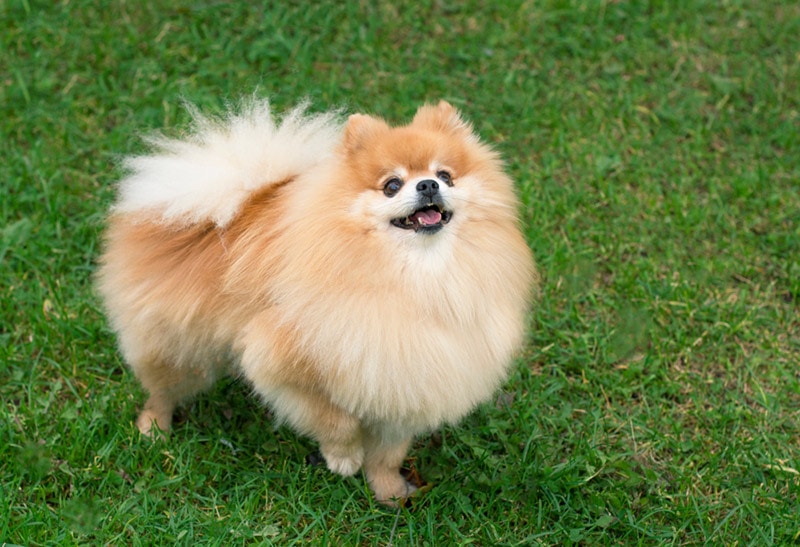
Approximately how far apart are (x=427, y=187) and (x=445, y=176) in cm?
19

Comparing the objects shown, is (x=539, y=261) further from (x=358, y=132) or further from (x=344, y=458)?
(x=358, y=132)

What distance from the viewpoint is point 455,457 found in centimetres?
348

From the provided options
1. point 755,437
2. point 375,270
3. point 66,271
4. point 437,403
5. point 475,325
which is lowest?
point 66,271

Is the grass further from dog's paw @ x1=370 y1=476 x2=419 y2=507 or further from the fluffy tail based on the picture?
the fluffy tail

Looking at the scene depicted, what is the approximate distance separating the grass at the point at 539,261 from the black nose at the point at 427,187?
1.11 metres

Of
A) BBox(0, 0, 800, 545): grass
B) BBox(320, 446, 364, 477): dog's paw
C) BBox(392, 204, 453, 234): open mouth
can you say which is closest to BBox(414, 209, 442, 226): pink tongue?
BBox(392, 204, 453, 234): open mouth

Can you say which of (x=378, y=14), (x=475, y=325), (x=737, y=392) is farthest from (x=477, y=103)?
(x=475, y=325)

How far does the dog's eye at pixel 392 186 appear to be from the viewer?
2.67 metres

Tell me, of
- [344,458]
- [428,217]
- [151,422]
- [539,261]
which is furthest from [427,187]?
[539,261]

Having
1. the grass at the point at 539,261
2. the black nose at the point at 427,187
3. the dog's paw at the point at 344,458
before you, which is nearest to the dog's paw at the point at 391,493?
the grass at the point at 539,261

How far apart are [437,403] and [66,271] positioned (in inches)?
Answer: 87.5

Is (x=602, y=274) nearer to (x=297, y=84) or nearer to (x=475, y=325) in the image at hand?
(x=475, y=325)

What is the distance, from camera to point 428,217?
2639 millimetres

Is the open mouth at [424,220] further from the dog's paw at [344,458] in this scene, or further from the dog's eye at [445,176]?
the dog's paw at [344,458]
